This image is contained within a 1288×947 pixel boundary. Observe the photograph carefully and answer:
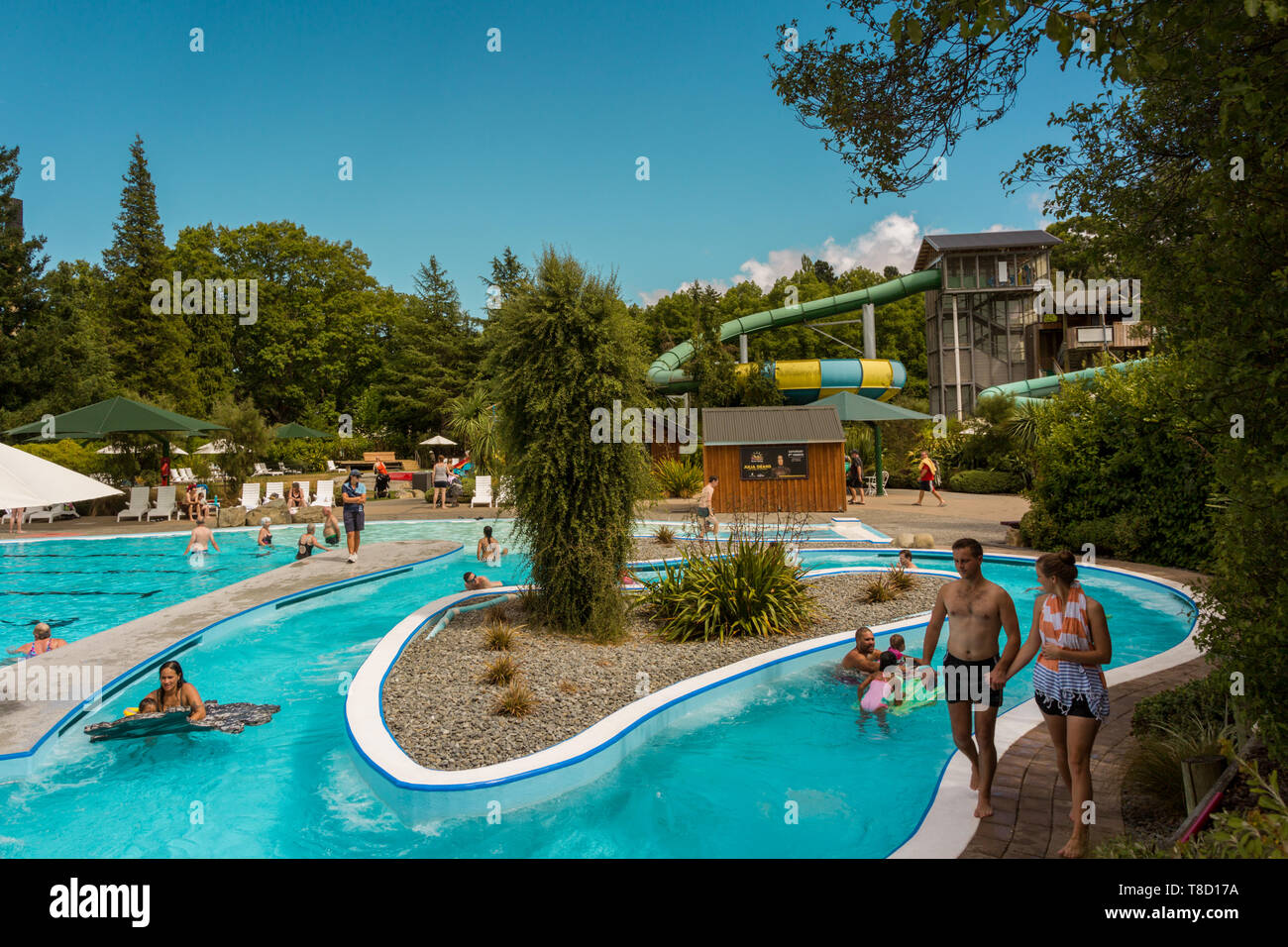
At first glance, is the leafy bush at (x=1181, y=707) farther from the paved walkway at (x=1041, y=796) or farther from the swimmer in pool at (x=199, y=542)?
the swimmer in pool at (x=199, y=542)

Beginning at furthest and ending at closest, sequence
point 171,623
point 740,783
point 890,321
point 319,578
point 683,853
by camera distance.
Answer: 1. point 890,321
2. point 319,578
3. point 171,623
4. point 740,783
5. point 683,853

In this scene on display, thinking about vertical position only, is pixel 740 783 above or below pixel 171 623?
below

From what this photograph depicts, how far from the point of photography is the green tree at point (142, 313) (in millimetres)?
40688

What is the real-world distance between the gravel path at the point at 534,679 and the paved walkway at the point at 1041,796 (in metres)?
3.07

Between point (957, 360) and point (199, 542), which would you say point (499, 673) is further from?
point (957, 360)

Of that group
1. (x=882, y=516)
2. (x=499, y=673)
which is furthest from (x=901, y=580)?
(x=882, y=516)

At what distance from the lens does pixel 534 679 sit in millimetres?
7203

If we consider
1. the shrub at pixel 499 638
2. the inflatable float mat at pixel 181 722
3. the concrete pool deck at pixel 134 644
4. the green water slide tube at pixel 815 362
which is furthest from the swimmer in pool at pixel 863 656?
the green water slide tube at pixel 815 362

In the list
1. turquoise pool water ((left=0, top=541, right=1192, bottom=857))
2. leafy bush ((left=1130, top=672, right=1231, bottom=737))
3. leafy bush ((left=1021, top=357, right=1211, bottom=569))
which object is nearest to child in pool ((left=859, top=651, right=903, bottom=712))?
turquoise pool water ((left=0, top=541, right=1192, bottom=857))

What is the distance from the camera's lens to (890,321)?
6500cm

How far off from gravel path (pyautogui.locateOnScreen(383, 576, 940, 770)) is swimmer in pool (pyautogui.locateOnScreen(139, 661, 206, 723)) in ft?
5.78

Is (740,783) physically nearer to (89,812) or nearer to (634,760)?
(634,760)
